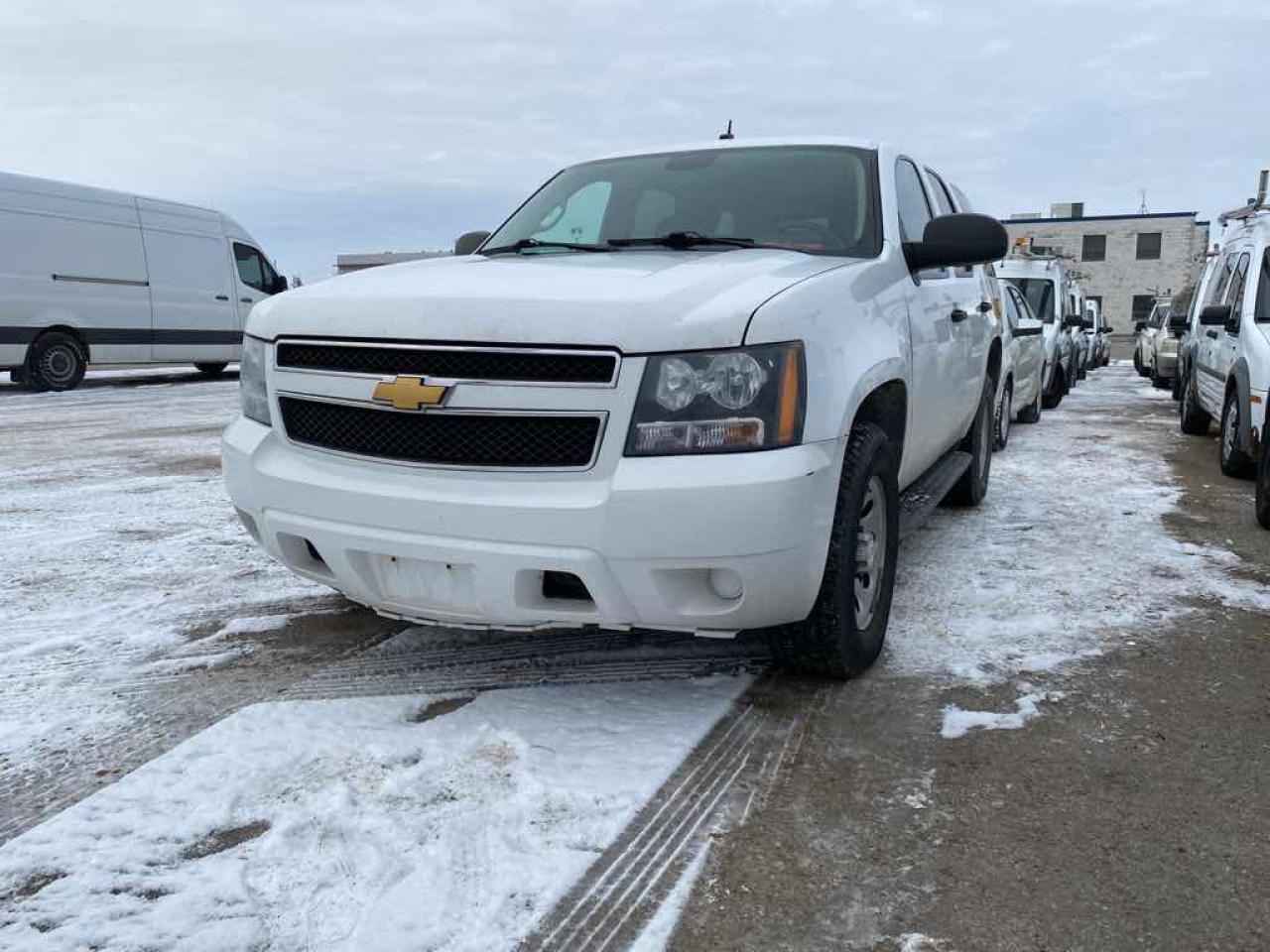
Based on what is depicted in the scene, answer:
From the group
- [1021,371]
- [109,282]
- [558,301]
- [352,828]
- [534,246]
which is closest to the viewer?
[352,828]

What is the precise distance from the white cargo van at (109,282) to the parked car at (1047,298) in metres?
11.3

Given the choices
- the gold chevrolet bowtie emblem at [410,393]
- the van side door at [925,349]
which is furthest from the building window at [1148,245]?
the gold chevrolet bowtie emblem at [410,393]

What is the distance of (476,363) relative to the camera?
2564 mm

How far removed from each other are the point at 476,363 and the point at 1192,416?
887 cm

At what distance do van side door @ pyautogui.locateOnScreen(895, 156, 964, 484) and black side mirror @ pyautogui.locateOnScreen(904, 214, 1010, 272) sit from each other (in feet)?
0.30

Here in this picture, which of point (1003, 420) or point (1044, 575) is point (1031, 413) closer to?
point (1003, 420)

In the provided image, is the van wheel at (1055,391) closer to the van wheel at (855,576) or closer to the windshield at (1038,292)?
the windshield at (1038,292)

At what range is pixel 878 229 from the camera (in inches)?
141

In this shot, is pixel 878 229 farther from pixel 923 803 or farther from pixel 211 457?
pixel 211 457

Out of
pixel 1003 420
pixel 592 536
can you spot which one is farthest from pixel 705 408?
pixel 1003 420

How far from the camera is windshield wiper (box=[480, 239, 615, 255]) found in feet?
12.1

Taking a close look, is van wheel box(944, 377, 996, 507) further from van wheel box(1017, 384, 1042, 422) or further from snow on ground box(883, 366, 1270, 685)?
van wheel box(1017, 384, 1042, 422)

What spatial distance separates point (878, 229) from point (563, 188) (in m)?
1.43

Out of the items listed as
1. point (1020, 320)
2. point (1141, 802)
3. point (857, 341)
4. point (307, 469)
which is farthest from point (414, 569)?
point (1020, 320)
